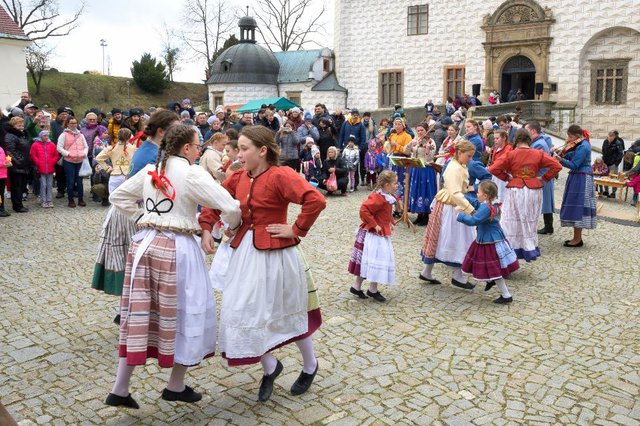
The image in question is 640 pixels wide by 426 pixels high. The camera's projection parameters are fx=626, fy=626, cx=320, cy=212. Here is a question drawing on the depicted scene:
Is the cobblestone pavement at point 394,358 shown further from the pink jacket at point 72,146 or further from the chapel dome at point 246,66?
the chapel dome at point 246,66

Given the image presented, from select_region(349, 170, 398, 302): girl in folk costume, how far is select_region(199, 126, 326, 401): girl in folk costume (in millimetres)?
2447

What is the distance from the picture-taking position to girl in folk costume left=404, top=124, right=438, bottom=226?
11.4 metres

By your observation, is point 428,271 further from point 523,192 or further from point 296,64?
point 296,64

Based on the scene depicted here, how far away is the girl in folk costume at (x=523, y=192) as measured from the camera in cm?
828

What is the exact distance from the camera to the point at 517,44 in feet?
96.5

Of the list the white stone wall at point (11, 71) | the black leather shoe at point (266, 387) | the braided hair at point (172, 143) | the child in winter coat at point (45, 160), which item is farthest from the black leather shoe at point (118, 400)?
the white stone wall at point (11, 71)

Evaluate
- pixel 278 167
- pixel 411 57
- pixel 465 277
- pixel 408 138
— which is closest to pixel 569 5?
pixel 411 57

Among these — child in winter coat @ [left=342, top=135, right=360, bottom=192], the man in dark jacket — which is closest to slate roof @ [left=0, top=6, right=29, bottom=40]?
child in winter coat @ [left=342, top=135, right=360, bottom=192]

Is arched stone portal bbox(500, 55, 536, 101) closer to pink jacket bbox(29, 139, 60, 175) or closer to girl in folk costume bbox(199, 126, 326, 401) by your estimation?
pink jacket bbox(29, 139, 60, 175)

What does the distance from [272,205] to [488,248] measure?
347 centimetres

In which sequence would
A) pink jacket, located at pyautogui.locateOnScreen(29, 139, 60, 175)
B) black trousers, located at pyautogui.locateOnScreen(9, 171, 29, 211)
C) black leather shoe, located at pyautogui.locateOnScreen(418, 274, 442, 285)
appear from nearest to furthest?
1. black leather shoe, located at pyautogui.locateOnScreen(418, 274, 442, 285)
2. black trousers, located at pyautogui.locateOnScreen(9, 171, 29, 211)
3. pink jacket, located at pyautogui.locateOnScreen(29, 139, 60, 175)

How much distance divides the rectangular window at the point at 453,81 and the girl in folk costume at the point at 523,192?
2363 cm

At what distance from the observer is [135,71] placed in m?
45.1

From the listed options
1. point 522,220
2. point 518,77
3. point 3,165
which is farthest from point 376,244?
point 518,77
